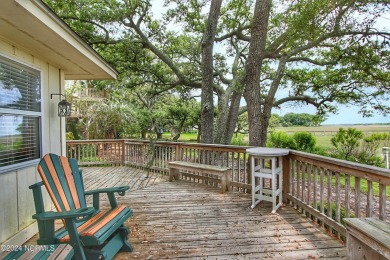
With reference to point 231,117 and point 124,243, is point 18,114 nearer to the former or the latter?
point 124,243

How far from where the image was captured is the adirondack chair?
6.15 feet

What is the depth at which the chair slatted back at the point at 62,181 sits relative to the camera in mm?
2127

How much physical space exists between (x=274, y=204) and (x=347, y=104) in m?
7.14

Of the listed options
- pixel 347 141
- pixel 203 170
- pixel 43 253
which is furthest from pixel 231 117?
pixel 43 253

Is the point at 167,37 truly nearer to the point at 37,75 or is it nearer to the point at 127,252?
the point at 37,75

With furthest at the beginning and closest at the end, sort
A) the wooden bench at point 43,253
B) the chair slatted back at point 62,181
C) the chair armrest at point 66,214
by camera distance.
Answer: the chair slatted back at point 62,181 → the chair armrest at point 66,214 → the wooden bench at point 43,253

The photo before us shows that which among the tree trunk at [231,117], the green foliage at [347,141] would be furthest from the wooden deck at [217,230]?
the green foliage at [347,141]

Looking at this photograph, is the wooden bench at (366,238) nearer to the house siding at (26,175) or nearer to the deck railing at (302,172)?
the deck railing at (302,172)

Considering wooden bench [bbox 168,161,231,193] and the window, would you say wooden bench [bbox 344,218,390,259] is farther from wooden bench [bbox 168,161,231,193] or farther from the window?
the window

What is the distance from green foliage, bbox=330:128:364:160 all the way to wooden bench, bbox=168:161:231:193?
6.33 m

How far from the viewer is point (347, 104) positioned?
880 centimetres

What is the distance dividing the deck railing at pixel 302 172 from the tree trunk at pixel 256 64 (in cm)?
85

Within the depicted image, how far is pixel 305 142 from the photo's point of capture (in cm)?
975

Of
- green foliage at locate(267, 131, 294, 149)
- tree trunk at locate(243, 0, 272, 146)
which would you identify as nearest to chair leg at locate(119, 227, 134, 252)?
tree trunk at locate(243, 0, 272, 146)
